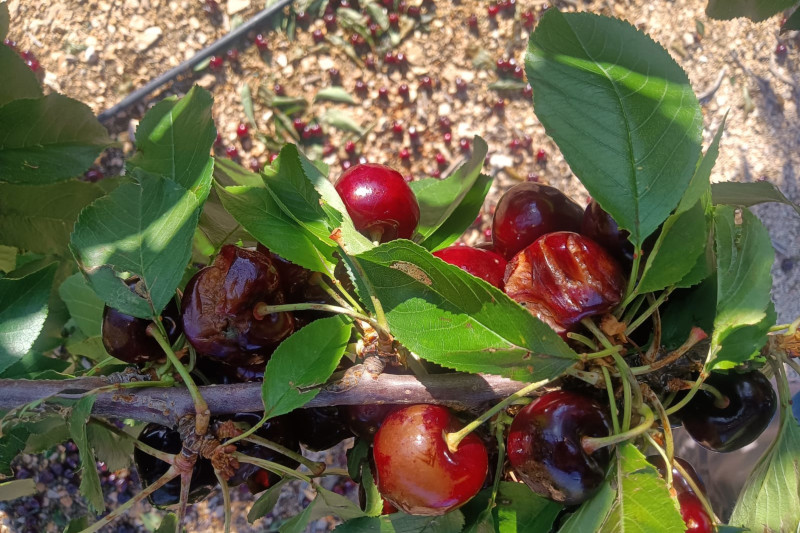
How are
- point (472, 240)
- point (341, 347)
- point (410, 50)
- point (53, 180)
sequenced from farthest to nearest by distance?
point (410, 50) → point (472, 240) → point (53, 180) → point (341, 347)

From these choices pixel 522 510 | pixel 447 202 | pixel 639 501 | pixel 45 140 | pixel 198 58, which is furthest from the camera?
pixel 198 58

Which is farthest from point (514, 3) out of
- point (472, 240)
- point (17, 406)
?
point (17, 406)

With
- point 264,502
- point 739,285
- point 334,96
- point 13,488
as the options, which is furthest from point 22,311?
point 334,96

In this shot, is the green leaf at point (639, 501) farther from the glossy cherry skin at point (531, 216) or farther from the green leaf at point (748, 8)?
the green leaf at point (748, 8)

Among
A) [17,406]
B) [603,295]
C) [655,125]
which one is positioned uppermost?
[655,125]

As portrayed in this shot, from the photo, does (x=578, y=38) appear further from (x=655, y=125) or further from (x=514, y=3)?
(x=514, y=3)

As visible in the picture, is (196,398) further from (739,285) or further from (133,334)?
(739,285)

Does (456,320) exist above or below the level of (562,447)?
above
